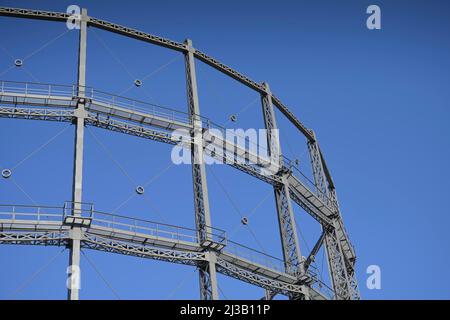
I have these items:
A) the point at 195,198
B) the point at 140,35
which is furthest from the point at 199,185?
the point at 140,35

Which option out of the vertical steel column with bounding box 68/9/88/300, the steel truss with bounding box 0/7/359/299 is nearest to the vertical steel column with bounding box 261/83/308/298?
the steel truss with bounding box 0/7/359/299

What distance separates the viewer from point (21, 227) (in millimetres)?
25516

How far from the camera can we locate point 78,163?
27.6m

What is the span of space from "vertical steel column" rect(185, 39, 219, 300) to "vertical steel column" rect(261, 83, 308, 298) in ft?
17.6

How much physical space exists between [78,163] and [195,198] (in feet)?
18.6

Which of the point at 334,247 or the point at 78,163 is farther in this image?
the point at 334,247

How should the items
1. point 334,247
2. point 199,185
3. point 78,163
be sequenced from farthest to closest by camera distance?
point 334,247 → point 199,185 → point 78,163

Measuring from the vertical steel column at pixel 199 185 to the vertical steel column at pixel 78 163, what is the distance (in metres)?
5.40

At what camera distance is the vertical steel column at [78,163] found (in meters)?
24.8

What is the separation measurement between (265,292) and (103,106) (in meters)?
15.6

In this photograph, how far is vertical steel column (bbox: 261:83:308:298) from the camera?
1284 inches

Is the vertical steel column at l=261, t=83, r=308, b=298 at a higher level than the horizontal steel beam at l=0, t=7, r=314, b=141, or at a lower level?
lower

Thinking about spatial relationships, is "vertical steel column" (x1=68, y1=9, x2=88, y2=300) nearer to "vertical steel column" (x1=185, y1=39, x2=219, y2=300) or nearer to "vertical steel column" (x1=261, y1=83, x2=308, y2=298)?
"vertical steel column" (x1=185, y1=39, x2=219, y2=300)

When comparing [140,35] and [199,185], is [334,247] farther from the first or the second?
[140,35]
